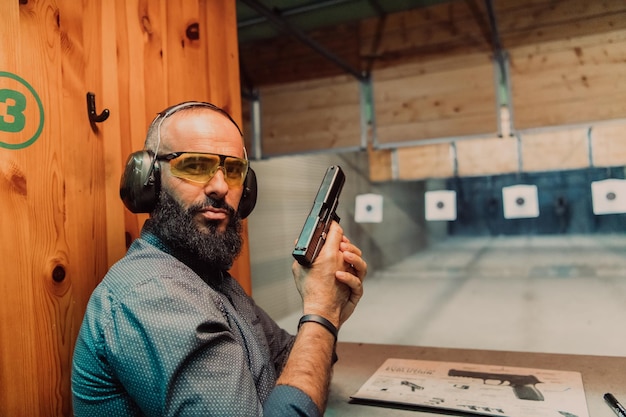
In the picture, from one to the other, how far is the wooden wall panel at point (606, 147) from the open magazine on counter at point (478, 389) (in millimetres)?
2693

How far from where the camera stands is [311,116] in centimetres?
335

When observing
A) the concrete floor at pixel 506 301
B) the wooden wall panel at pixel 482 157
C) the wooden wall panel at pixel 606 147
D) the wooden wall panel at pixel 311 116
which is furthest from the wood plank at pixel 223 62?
the wooden wall panel at pixel 482 157

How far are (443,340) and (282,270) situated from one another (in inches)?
40.0

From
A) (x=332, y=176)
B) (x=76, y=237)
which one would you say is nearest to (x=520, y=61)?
(x=332, y=176)

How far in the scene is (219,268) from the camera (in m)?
0.99

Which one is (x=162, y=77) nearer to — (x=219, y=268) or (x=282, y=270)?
(x=219, y=268)

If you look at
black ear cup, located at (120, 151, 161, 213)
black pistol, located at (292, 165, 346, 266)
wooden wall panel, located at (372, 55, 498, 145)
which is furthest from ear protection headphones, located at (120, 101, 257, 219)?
wooden wall panel, located at (372, 55, 498, 145)

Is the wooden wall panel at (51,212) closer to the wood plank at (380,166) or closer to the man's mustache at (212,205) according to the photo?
the man's mustache at (212,205)

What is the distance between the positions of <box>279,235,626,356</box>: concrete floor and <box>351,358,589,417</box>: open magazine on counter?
0.97m

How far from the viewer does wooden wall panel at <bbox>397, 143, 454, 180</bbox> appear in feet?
13.6

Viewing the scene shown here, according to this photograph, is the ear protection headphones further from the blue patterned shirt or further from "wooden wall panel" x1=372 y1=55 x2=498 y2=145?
"wooden wall panel" x1=372 y1=55 x2=498 y2=145

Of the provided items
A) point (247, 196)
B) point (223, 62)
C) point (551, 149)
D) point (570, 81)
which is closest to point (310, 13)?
point (570, 81)

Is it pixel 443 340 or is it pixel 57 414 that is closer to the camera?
pixel 57 414

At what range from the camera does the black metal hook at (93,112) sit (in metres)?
1.00
